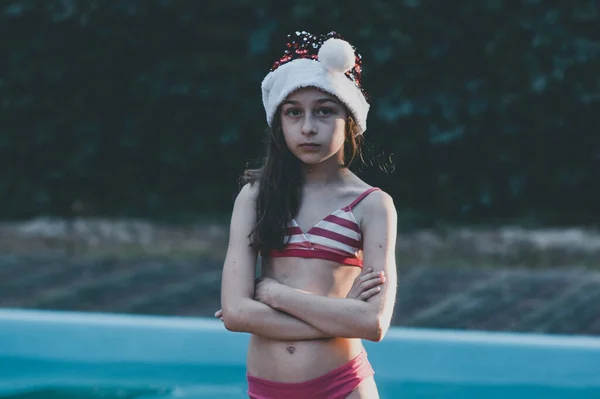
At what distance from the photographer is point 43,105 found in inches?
269

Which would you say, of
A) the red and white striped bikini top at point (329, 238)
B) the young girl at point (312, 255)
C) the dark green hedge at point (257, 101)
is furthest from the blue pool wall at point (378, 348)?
the dark green hedge at point (257, 101)

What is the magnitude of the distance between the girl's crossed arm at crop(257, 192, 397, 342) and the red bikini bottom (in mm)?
134

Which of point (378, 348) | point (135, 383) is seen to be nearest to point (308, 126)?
point (378, 348)

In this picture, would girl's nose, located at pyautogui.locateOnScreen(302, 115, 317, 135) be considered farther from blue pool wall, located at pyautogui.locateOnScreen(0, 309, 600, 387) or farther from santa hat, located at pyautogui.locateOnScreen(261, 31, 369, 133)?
blue pool wall, located at pyautogui.locateOnScreen(0, 309, 600, 387)

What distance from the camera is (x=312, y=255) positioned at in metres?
2.43

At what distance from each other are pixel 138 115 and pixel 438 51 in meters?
2.15

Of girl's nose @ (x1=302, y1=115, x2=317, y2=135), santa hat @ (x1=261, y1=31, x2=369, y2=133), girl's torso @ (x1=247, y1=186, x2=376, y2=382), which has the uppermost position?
santa hat @ (x1=261, y1=31, x2=369, y2=133)

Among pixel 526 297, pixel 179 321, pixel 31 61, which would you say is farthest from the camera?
pixel 31 61

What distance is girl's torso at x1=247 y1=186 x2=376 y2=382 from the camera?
2418 mm

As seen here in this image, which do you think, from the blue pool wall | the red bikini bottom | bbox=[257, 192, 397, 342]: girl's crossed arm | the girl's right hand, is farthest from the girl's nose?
the blue pool wall

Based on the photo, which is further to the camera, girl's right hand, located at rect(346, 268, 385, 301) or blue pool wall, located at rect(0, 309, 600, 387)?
blue pool wall, located at rect(0, 309, 600, 387)

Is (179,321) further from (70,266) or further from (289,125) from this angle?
(70,266)

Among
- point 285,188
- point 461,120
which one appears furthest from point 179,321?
point 461,120

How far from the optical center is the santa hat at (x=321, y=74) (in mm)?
2410
